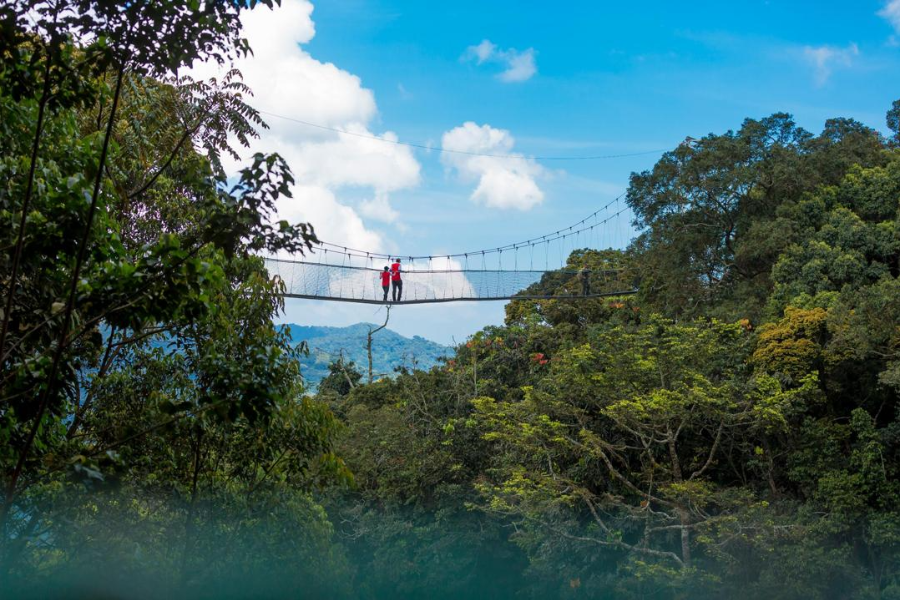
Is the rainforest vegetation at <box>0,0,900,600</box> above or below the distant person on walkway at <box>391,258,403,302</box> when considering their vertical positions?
below

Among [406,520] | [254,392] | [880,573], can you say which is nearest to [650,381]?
[880,573]

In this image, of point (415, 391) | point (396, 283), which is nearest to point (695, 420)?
point (396, 283)

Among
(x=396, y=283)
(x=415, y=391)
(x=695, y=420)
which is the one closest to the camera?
(x=695, y=420)

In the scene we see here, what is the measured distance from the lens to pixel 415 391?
12.1 m

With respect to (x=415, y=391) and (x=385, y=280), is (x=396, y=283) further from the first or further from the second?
(x=415, y=391)

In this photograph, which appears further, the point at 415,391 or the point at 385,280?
the point at 415,391

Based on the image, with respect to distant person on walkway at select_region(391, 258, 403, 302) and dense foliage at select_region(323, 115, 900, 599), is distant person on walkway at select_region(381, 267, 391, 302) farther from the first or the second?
dense foliage at select_region(323, 115, 900, 599)

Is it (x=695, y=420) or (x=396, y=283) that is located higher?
(x=396, y=283)

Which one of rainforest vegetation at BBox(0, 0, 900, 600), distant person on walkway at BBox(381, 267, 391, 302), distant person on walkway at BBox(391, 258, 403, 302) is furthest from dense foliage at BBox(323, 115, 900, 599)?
distant person on walkway at BBox(381, 267, 391, 302)

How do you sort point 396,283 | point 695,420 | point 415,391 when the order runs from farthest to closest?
point 415,391 → point 396,283 → point 695,420

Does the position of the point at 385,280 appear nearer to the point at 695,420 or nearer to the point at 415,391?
the point at 415,391

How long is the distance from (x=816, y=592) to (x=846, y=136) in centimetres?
579

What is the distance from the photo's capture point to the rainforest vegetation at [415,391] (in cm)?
234

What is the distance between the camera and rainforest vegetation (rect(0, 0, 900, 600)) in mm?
2338
